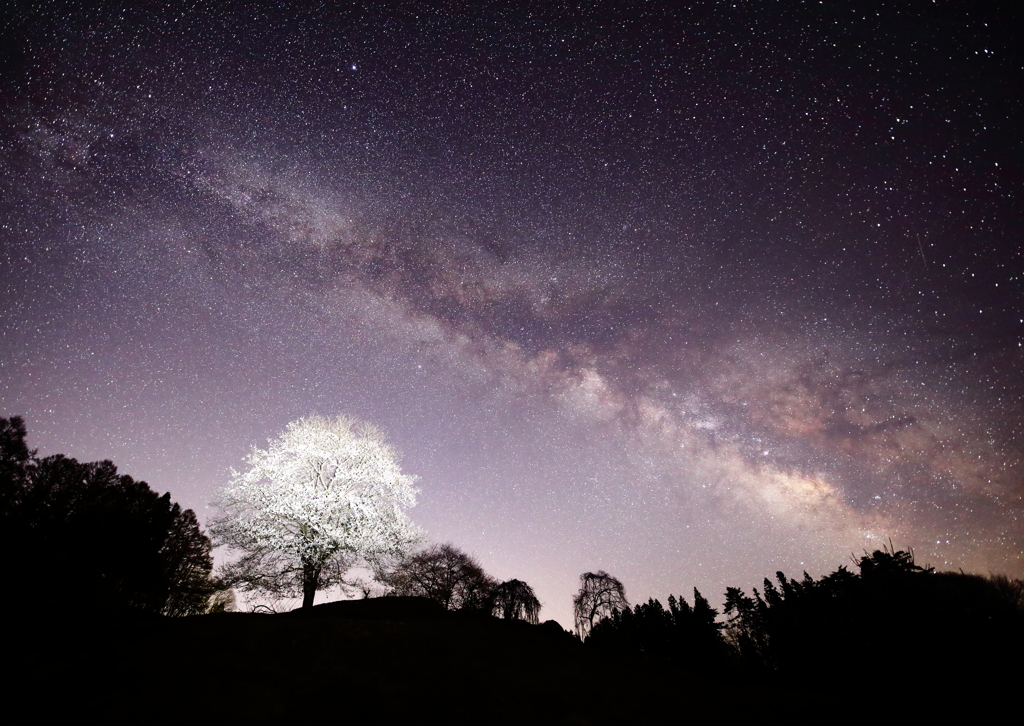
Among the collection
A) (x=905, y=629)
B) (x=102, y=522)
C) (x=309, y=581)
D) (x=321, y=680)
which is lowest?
(x=321, y=680)

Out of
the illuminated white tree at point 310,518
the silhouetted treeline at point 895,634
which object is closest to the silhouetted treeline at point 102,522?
the illuminated white tree at point 310,518

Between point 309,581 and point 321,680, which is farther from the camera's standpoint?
point 309,581

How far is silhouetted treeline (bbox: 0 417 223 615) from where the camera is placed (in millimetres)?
31016

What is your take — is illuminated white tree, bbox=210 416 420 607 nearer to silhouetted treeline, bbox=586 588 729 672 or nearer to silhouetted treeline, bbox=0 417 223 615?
silhouetted treeline, bbox=0 417 223 615

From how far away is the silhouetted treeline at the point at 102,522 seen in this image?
3102 centimetres

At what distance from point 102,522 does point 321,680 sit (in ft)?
124

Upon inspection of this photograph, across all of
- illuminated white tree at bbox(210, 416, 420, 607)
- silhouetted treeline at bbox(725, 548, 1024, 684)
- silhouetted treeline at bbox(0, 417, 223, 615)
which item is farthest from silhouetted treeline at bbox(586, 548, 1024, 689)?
silhouetted treeline at bbox(0, 417, 223, 615)

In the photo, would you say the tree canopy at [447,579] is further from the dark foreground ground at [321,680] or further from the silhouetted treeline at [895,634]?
the dark foreground ground at [321,680]

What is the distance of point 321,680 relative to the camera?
7789 millimetres

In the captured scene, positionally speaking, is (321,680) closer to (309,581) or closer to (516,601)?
(309,581)

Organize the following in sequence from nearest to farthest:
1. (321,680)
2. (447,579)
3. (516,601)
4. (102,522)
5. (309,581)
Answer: (321,680) → (309,581) → (516,601) → (102,522) → (447,579)

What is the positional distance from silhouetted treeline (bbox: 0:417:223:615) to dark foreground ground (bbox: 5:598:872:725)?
24.6m

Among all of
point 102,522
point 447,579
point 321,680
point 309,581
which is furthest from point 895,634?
point 102,522

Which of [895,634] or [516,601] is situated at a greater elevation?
[516,601]
